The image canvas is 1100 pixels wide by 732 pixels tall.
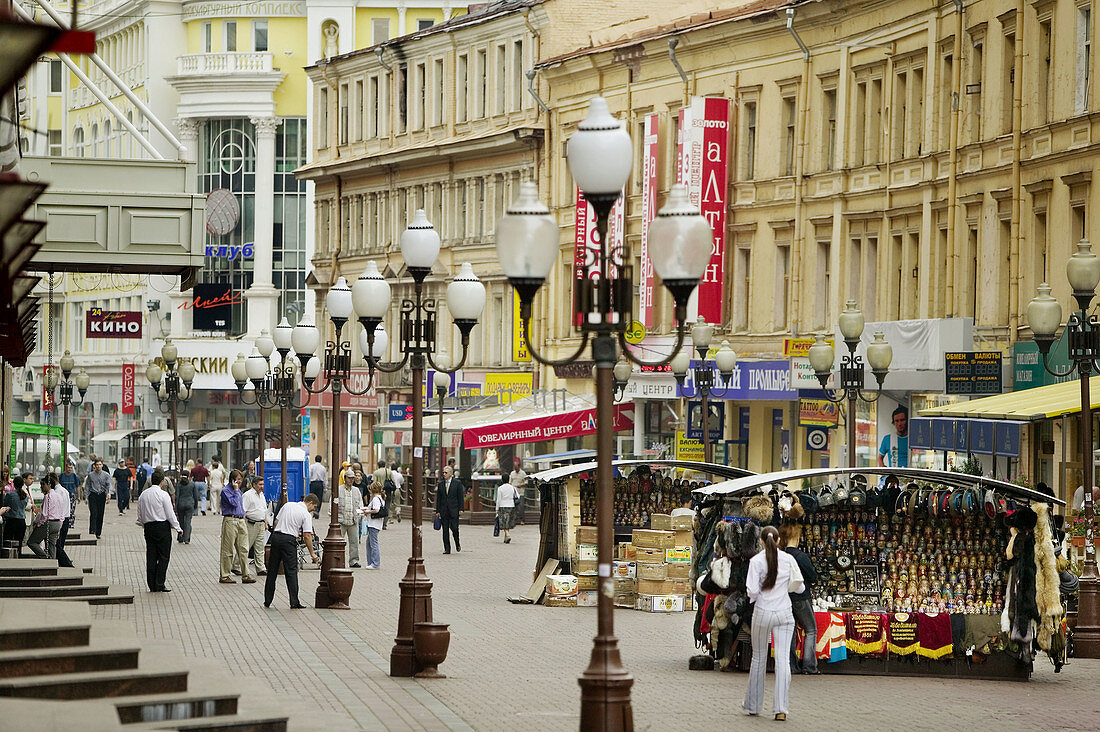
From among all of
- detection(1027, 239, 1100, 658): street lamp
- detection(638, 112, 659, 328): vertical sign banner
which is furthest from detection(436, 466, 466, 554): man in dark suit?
detection(1027, 239, 1100, 658): street lamp

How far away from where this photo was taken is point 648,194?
4972 centimetres

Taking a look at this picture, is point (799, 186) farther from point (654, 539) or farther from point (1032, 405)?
point (654, 539)

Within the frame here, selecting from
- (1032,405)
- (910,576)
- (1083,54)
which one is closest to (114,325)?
(1083,54)

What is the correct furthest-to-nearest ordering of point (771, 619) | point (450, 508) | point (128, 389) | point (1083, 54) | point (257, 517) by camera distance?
point (128, 389) < point (450, 508) < point (1083, 54) < point (257, 517) < point (771, 619)

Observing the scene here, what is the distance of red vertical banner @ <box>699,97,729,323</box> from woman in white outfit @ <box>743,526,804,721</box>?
3025 centimetres

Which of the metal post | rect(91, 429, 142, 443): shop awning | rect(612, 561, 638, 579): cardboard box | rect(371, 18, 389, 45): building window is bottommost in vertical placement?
rect(91, 429, 142, 443): shop awning

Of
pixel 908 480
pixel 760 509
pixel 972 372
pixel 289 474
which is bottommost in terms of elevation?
pixel 289 474

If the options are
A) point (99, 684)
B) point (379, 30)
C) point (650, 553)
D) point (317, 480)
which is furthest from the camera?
point (379, 30)

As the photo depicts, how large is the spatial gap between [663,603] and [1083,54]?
40.3 feet

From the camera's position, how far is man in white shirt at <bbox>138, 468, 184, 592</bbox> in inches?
1130

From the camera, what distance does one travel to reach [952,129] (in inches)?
1497

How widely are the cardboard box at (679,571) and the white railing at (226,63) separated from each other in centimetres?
6283

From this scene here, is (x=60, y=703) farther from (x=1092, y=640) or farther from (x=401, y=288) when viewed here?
(x=401, y=288)

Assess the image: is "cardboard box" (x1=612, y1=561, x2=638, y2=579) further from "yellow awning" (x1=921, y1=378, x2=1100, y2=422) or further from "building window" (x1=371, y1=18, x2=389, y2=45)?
"building window" (x1=371, y1=18, x2=389, y2=45)
